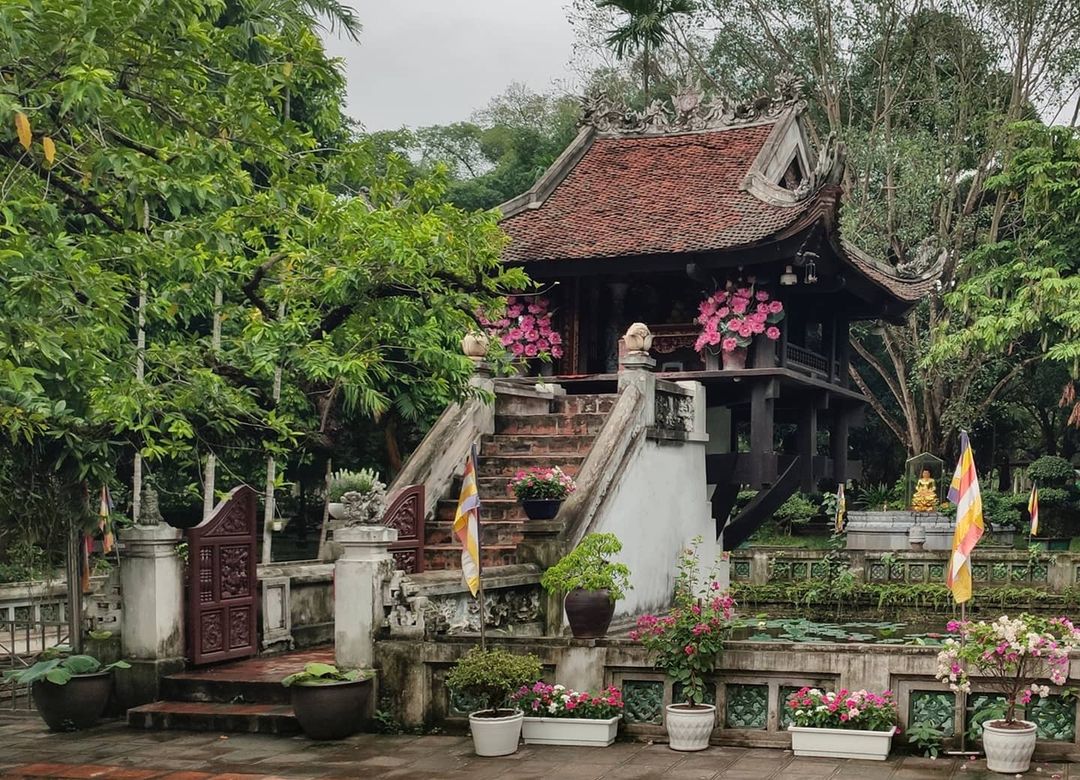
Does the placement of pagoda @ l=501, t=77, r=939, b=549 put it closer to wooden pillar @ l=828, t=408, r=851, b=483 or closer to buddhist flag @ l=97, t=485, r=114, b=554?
wooden pillar @ l=828, t=408, r=851, b=483

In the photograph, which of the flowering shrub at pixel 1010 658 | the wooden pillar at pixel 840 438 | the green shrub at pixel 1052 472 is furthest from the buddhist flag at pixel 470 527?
the green shrub at pixel 1052 472

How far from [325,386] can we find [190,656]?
3454mm

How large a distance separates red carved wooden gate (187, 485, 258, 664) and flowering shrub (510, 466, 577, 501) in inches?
118

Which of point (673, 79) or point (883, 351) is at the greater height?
point (673, 79)

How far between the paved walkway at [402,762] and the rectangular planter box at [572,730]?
0.34ft

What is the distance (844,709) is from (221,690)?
5.24 meters

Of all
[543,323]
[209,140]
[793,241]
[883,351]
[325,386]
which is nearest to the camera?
[209,140]

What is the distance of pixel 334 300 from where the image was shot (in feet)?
38.5

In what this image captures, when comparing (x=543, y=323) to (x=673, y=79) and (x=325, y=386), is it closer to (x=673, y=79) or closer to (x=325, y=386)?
(x=325, y=386)

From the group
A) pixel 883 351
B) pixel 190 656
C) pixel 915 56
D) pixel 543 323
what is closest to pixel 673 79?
pixel 915 56

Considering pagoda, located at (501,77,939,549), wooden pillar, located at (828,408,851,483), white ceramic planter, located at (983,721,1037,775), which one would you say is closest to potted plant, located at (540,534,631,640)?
white ceramic planter, located at (983,721,1037,775)

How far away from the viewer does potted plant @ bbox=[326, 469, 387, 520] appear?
35.6 feet

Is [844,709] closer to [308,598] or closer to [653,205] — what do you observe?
[308,598]

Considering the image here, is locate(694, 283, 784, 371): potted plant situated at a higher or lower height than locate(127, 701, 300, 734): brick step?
higher
